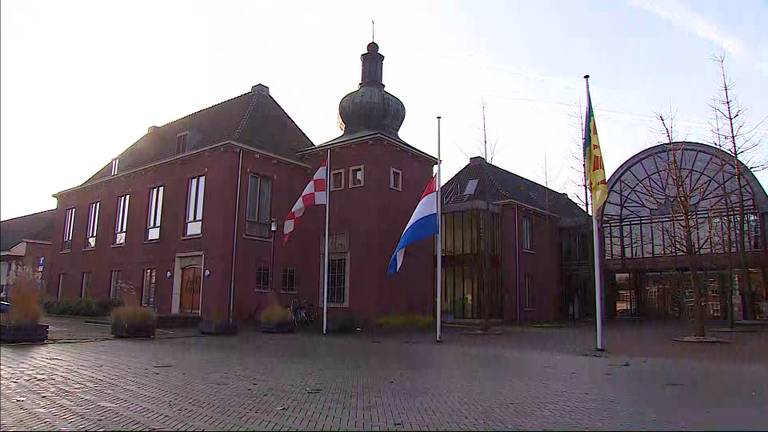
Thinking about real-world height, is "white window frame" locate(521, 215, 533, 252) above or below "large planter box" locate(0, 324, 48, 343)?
above

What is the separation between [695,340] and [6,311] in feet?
65.3

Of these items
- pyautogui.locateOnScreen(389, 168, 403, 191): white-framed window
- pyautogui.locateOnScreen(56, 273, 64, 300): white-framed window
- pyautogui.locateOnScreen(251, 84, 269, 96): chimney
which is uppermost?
pyautogui.locateOnScreen(251, 84, 269, 96): chimney

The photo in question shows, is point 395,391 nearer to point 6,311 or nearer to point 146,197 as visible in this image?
point 6,311

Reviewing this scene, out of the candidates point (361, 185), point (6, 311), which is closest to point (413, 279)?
point (361, 185)

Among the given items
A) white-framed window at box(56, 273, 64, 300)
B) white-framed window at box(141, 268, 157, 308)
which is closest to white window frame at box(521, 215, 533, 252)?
white-framed window at box(141, 268, 157, 308)

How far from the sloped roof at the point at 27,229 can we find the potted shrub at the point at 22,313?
121ft

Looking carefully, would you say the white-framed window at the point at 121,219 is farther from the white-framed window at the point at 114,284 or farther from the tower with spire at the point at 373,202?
the tower with spire at the point at 373,202

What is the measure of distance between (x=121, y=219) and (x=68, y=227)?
7.06 m

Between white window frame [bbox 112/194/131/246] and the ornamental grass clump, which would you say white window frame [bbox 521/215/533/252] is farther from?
the ornamental grass clump

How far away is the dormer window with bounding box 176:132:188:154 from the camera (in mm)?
27680

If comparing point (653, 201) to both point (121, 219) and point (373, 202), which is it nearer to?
point (373, 202)

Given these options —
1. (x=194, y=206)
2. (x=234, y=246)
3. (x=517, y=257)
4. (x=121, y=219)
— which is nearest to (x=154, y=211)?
(x=121, y=219)

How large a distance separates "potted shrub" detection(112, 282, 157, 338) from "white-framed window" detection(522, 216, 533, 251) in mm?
22037

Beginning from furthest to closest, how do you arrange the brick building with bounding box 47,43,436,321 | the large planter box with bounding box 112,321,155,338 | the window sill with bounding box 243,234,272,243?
the window sill with bounding box 243,234,272,243 → the brick building with bounding box 47,43,436,321 → the large planter box with bounding box 112,321,155,338
